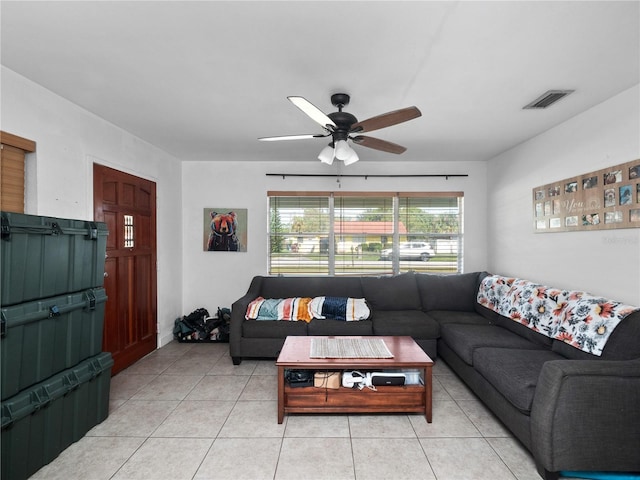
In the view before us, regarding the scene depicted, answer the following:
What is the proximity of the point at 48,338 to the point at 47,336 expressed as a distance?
2 centimetres

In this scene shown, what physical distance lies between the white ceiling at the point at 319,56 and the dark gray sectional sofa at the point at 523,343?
1685mm

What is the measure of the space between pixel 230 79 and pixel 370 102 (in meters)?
1.08

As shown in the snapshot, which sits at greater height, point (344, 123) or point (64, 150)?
point (344, 123)

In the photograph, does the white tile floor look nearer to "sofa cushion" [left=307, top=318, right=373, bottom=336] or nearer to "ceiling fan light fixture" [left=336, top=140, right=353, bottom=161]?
"sofa cushion" [left=307, top=318, right=373, bottom=336]

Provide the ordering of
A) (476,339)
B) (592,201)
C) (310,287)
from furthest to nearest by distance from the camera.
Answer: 1. (310,287)
2. (476,339)
3. (592,201)

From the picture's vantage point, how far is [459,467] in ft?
6.22

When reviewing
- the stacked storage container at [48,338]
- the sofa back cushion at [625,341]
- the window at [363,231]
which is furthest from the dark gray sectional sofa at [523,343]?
the stacked storage container at [48,338]

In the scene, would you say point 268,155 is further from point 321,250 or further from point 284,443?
point 284,443

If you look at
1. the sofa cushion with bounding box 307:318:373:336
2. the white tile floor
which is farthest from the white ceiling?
the white tile floor

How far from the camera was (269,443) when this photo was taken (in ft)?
6.94

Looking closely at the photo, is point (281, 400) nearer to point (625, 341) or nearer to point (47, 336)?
point (47, 336)

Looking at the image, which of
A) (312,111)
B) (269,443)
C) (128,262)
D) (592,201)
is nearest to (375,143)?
(312,111)

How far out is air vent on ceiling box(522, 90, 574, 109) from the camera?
7.86 feet

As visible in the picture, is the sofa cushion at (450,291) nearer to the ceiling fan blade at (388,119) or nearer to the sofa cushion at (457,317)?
the sofa cushion at (457,317)
